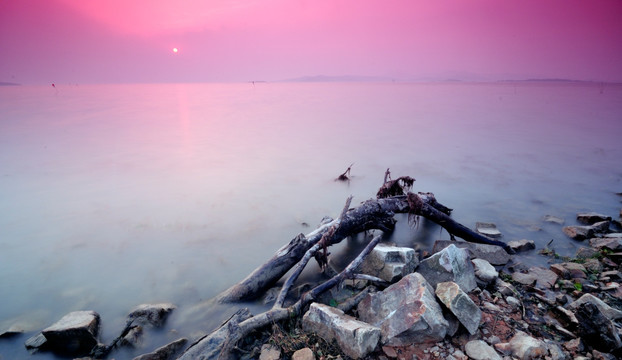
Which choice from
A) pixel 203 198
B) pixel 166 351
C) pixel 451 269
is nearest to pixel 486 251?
pixel 451 269

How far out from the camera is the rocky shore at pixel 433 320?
3268 millimetres

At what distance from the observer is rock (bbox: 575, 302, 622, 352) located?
3.19 meters

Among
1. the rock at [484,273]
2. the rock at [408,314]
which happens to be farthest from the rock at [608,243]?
the rock at [408,314]

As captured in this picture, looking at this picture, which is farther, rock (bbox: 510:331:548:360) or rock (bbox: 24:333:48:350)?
rock (bbox: 24:333:48:350)

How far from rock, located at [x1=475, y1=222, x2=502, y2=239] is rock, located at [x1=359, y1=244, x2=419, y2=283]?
3152mm

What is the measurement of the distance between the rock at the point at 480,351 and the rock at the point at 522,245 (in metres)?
3.38

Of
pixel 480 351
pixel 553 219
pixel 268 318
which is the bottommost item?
pixel 553 219

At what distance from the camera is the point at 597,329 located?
3316 mm

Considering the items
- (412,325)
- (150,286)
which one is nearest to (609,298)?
(412,325)

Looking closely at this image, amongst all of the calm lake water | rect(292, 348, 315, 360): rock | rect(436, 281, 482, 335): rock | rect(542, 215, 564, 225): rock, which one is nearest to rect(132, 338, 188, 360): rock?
the calm lake water

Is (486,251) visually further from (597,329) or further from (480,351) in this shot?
(480,351)

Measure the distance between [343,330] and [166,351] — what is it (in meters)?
2.24

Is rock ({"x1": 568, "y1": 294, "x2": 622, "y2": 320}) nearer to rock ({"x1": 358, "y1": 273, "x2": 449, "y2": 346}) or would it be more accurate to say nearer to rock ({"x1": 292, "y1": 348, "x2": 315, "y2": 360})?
rock ({"x1": 358, "y1": 273, "x2": 449, "y2": 346})

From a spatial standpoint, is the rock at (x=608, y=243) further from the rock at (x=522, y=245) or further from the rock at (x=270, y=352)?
the rock at (x=270, y=352)
